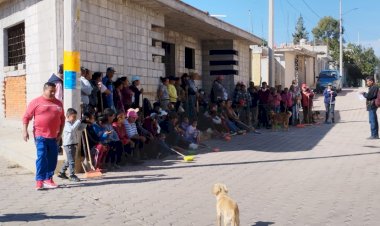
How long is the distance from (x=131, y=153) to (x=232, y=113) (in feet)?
22.4

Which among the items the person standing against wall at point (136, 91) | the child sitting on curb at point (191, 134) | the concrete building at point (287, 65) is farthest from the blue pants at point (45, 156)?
the concrete building at point (287, 65)

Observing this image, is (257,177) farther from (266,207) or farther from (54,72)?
(54,72)

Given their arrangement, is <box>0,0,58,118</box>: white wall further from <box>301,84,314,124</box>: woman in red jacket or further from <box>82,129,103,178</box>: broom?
<box>301,84,314,124</box>: woman in red jacket

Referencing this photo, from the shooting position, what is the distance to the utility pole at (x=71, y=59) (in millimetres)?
8617

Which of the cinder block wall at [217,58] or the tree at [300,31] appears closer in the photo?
the cinder block wall at [217,58]

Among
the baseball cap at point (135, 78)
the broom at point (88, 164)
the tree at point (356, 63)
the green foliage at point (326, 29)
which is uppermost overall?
the green foliage at point (326, 29)

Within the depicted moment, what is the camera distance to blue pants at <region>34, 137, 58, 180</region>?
7.45m

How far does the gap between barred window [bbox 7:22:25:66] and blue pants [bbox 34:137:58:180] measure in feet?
18.0

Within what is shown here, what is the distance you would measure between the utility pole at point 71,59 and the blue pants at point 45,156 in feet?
4.10

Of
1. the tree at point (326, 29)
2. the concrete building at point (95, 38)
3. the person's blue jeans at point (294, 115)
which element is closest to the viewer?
the concrete building at point (95, 38)

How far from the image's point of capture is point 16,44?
12750 millimetres

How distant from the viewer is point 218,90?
17.4 meters

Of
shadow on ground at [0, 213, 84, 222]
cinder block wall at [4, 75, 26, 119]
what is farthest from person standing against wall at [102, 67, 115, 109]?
shadow on ground at [0, 213, 84, 222]

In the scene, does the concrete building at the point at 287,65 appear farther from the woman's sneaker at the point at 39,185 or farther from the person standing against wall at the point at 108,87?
the woman's sneaker at the point at 39,185
